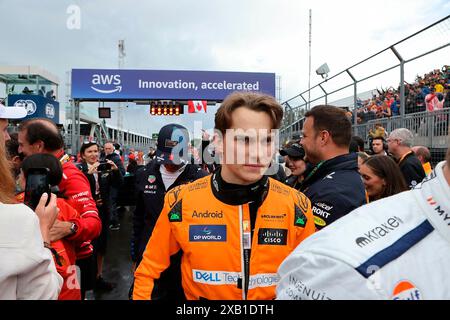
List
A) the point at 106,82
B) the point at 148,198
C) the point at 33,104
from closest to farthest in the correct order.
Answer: the point at 148,198, the point at 33,104, the point at 106,82

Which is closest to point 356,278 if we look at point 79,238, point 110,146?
point 79,238

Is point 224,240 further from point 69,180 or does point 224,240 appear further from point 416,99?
point 416,99

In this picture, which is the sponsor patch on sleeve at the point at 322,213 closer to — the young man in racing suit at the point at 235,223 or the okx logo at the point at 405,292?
the young man in racing suit at the point at 235,223

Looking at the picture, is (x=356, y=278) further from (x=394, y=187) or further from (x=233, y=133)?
(x=394, y=187)

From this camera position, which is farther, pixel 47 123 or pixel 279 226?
pixel 47 123

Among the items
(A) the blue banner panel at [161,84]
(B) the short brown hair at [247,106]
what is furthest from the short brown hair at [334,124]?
(A) the blue banner panel at [161,84]

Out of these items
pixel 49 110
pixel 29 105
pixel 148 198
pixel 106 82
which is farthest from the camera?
pixel 49 110

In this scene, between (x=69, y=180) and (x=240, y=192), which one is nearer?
(x=240, y=192)

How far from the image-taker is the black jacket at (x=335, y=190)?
2.01 m

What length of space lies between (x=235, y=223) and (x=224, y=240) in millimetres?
87

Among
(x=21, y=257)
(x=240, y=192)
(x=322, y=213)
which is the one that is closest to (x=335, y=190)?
(x=322, y=213)

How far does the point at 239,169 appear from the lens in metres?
1.50

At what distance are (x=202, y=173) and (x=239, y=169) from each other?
1.89 metres

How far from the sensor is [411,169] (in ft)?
14.8
